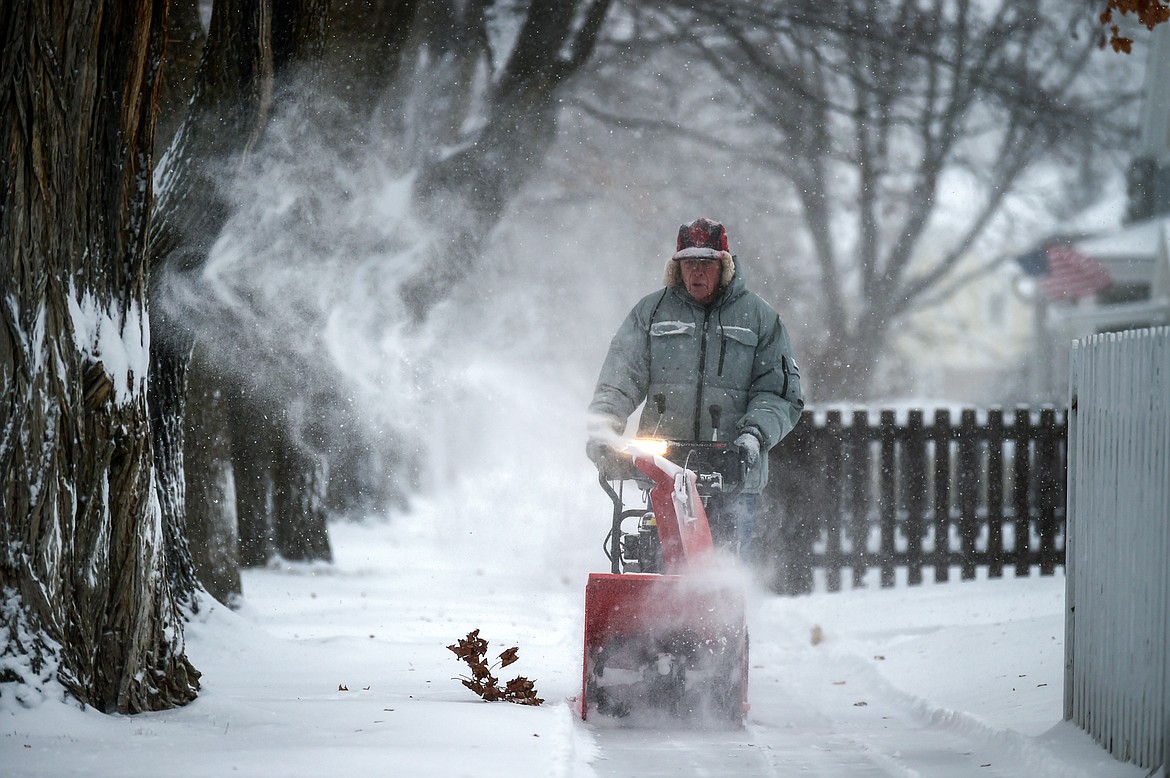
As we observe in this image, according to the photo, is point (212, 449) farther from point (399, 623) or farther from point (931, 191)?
point (931, 191)

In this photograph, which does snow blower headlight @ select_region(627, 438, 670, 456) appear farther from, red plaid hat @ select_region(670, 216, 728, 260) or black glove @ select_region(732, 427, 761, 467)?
red plaid hat @ select_region(670, 216, 728, 260)

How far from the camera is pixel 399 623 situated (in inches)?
312

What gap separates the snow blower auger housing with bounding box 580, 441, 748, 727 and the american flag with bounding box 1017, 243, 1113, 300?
2249 cm

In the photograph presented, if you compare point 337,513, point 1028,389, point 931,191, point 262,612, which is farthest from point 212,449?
point 1028,389

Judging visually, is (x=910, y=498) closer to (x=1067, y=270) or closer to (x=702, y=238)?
(x=702, y=238)

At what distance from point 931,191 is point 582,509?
10.5 m

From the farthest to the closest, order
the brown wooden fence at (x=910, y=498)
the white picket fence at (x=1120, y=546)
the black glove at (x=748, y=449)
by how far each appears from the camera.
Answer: the brown wooden fence at (x=910, y=498)
the black glove at (x=748, y=449)
the white picket fence at (x=1120, y=546)

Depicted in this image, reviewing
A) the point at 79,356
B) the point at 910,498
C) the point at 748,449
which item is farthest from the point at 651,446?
the point at 910,498

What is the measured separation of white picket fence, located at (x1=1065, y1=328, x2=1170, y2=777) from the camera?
3.87 m

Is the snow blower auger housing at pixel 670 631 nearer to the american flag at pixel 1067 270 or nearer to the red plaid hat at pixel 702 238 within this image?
the red plaid hat at pixel 702 238

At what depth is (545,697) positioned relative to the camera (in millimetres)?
5293

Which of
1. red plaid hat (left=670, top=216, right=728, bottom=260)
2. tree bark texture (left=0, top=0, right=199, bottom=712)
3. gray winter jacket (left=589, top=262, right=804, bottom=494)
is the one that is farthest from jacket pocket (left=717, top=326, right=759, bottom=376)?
tree bark texture (left=0, top=0, right=199, bottom=712)

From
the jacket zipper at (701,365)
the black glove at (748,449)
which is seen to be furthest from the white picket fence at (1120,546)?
the jacket zipper at (701,365)

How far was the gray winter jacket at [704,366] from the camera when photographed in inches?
219
